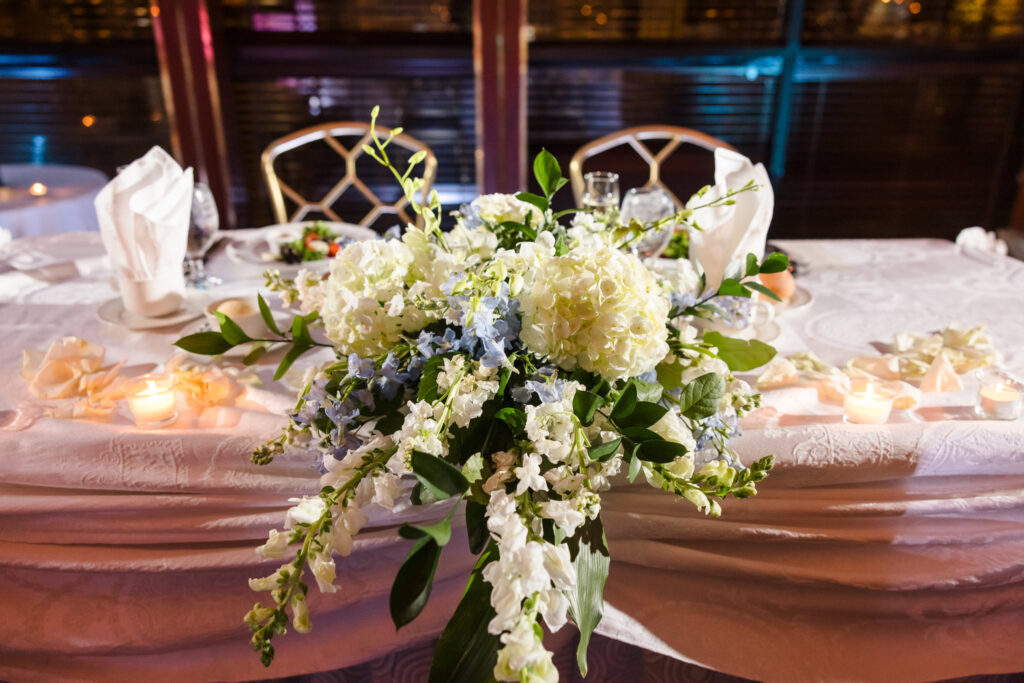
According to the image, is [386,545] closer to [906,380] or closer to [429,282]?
[429,282]

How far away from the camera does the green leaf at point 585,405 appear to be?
609 millimetres

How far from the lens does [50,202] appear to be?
219cm

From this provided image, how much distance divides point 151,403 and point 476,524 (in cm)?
52

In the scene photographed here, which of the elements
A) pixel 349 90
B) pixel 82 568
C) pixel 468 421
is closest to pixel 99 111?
pixel 349 90

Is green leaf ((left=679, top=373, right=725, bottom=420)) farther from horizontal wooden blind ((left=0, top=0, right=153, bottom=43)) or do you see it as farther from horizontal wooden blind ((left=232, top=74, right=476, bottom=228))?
horizontal wooden blind ((left=0, top=0, right=153, bottom=43))

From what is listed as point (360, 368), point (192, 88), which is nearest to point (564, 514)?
point (360, 368)

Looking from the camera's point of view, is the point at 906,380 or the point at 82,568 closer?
the point at 82,568

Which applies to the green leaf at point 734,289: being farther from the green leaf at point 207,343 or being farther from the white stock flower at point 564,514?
the green leaf at point 207,343

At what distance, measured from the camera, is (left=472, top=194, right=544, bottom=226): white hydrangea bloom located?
0.78 meters

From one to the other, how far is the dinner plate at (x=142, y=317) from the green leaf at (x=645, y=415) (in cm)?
86

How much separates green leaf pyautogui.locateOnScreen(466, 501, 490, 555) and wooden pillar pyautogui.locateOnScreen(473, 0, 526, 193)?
262 cm

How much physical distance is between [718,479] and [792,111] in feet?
10.8

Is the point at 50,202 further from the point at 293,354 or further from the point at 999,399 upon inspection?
the point at 999,399

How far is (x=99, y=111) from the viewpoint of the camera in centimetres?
324
